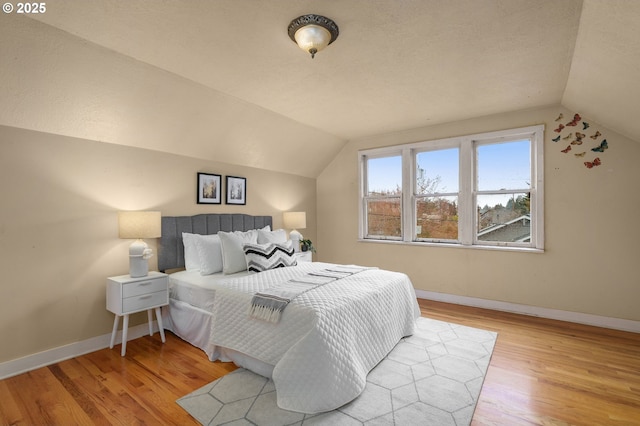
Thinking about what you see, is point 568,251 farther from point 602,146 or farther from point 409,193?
point 409,193

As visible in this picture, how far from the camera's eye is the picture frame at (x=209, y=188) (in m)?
3.71

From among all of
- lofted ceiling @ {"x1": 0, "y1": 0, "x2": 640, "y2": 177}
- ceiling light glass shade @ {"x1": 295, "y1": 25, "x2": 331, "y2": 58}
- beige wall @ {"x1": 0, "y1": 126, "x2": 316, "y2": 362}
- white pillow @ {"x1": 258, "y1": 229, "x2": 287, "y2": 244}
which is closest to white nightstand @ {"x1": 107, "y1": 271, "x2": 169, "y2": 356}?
beige wall @ {"x1": 0, "y1": 126, "x2": 316, "y2": 362}

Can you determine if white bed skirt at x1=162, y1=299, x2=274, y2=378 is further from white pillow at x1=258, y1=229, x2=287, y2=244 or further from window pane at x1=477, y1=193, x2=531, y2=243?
window pane at x1=477, y1=193, x2=531, y2=243

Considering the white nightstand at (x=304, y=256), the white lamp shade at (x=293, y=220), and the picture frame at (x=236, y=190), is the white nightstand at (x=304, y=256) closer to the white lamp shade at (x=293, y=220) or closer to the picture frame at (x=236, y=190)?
the white lamp shade at (x=293, y=220)

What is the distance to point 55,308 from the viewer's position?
2.60 m

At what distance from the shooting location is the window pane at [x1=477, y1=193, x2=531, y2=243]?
3.82m

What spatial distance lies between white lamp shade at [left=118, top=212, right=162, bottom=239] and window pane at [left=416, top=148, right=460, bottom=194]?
355 centimetres

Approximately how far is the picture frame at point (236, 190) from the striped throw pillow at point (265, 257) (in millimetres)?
1036

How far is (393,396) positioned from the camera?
6.77ft

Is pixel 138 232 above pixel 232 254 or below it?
above

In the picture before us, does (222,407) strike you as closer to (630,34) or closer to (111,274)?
(111,274)

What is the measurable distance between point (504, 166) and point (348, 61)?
2.63 m

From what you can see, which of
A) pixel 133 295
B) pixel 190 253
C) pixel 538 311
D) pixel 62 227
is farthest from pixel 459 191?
pixel 62 227

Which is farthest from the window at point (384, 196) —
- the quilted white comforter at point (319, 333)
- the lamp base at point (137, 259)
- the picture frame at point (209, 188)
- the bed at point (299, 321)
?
the lamp base at point (137, 259)
